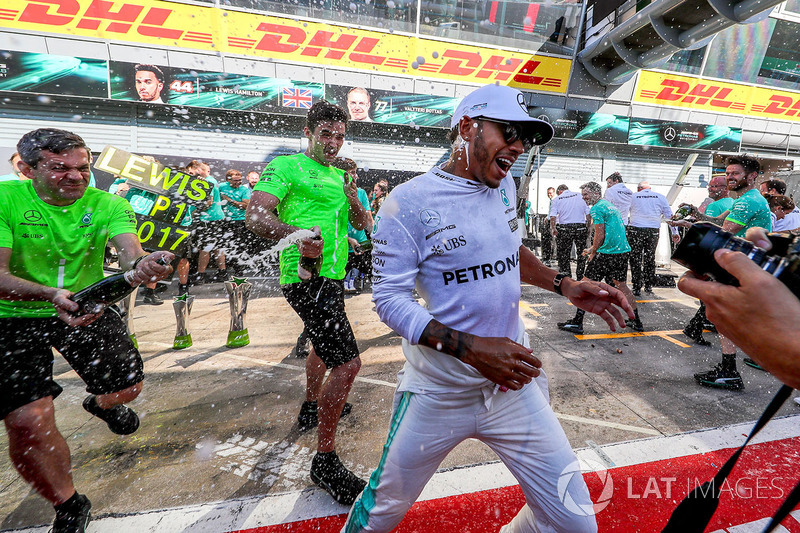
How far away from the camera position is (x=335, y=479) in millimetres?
2148

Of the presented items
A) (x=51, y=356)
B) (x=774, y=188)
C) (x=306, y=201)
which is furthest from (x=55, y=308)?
(x=774, y=188)

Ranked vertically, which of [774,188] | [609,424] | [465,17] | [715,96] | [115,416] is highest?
[465,17]

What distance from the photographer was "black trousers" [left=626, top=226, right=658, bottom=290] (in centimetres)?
695

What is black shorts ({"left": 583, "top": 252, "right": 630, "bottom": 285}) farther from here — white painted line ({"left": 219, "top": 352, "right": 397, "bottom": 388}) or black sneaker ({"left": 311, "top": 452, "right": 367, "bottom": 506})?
black sneaker ({"left": 311, "top": 452, "right": 367, "bottom": 506})

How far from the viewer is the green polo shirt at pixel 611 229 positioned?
524 cm

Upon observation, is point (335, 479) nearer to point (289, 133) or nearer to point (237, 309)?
point (237, 309)

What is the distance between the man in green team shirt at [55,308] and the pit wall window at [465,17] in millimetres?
13405

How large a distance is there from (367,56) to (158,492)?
14.4 meters

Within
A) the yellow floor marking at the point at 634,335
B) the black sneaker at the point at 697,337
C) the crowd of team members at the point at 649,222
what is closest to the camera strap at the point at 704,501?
the crowd of team members at the point at 649,222

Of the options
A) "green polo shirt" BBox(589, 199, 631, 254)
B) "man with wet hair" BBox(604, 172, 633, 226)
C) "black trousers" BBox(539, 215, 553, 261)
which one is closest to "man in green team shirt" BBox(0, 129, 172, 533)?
"green polo shirt" BBox(589, 199, 631, 254)

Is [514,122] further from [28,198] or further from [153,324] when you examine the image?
[153,324]

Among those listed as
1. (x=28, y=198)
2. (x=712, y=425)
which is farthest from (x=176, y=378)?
(x=712, y=425)

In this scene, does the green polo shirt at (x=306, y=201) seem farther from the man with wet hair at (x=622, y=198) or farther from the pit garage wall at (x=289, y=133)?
the pit garage wall at (x=289, y=133)

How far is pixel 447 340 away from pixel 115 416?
2.63 m
